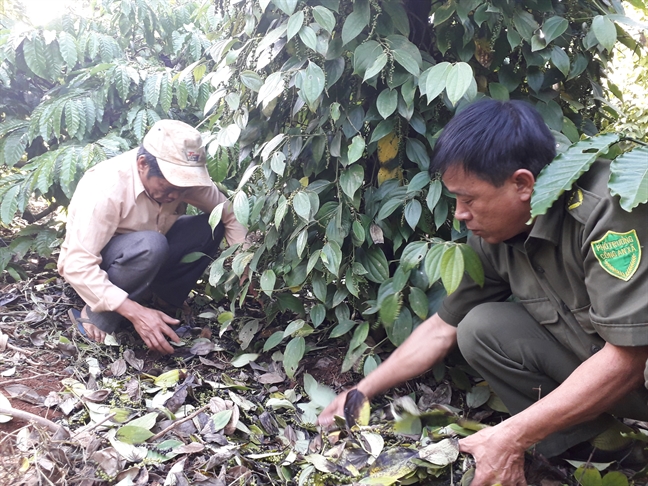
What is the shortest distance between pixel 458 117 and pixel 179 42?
85.6 inches

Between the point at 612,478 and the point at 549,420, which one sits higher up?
the point at 549,420

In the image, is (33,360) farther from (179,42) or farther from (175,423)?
(179,42)

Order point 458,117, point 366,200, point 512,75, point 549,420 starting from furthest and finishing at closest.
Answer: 1. point 366,200
2. point 512,75
3. point 458,117
4. point 549,420

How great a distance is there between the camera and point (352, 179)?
5.77 feet

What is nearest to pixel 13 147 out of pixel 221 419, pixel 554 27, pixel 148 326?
pixel 148 326

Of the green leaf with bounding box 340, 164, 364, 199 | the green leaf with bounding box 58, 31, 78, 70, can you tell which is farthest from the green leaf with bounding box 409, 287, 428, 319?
the green leaf with bounding box 58, 31, 78, 70

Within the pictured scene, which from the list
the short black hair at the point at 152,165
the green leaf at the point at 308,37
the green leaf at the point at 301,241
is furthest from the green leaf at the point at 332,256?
the short black hair at the point at 152,165

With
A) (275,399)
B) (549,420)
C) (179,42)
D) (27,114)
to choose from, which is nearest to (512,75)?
(549,420)

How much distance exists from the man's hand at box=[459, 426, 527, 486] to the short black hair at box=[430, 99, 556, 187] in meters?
0.60

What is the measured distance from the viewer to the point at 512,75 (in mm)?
1738

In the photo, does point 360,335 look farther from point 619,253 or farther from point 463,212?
point 619,253

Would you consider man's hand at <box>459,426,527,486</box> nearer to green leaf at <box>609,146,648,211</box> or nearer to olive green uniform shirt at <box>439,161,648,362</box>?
olive green uniform shirt at <box>439,161,648,362</box>

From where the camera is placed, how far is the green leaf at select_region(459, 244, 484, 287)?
147 cm

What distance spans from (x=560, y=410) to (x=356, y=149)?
0.91 meters
